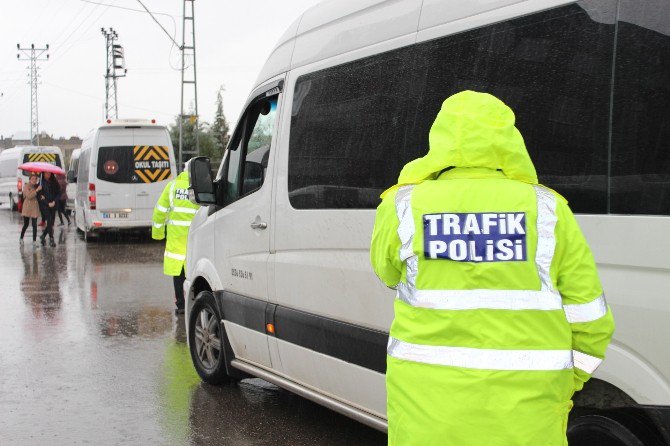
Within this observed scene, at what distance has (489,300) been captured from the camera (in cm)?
242

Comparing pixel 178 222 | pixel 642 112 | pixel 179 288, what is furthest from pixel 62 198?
pixel 642 112

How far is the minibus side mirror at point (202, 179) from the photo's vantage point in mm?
5941

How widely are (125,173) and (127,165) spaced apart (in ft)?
0.64

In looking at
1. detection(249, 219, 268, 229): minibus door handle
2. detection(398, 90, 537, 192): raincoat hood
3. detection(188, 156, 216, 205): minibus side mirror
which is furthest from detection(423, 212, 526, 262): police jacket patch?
detection(188, 156, 216, 205): minibus side mirror

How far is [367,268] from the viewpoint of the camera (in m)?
4.28

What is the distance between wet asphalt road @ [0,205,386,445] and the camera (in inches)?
211

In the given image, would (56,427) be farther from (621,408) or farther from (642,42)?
(642,42)

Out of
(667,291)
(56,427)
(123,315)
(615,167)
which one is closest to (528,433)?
(667,291)

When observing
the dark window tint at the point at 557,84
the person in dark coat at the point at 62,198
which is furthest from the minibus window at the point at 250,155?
the person in dark coat at the point at 62,198

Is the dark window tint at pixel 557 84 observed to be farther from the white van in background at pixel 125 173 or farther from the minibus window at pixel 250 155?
the white van in background at pixel 125 173

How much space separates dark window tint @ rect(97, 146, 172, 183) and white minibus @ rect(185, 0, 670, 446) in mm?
13492

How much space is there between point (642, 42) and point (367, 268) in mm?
1830

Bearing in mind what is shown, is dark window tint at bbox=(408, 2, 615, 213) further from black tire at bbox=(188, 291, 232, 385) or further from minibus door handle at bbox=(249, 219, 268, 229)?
black tire at bbox=(188, 291, 232, 385)

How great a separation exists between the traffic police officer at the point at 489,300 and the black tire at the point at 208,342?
3.75m
